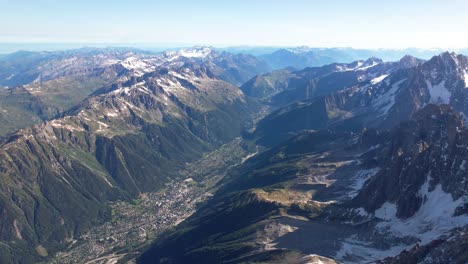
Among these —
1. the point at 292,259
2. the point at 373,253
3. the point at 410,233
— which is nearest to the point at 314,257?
the point at 292,259

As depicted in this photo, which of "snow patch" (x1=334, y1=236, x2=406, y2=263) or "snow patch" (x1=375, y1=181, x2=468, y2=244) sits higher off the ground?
"snow patch" (x1=375, y1=181, x2=468, y2=244)

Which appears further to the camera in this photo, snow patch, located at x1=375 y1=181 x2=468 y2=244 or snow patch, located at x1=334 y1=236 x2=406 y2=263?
snow patch, located at x1=334 y1=236 x2=406 y2=263

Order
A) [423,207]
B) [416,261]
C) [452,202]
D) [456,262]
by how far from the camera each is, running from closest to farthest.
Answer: [456,262], [416,261], [452,202], [423,207]

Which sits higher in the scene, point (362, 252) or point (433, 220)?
point (433, 220)

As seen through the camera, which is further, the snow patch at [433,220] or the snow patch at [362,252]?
the snow patch at [362,252]

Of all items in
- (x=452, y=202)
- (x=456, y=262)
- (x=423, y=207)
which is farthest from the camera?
(x=423, y=207)

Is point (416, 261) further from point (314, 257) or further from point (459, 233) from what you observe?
point (314, 257)

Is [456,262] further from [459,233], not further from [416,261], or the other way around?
[459,233]

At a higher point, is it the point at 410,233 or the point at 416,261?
the point at 416,261

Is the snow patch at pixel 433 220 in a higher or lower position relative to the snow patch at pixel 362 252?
higher

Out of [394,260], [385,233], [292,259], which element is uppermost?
[394,260]

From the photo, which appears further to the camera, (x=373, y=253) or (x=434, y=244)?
(x=373, y=253)
